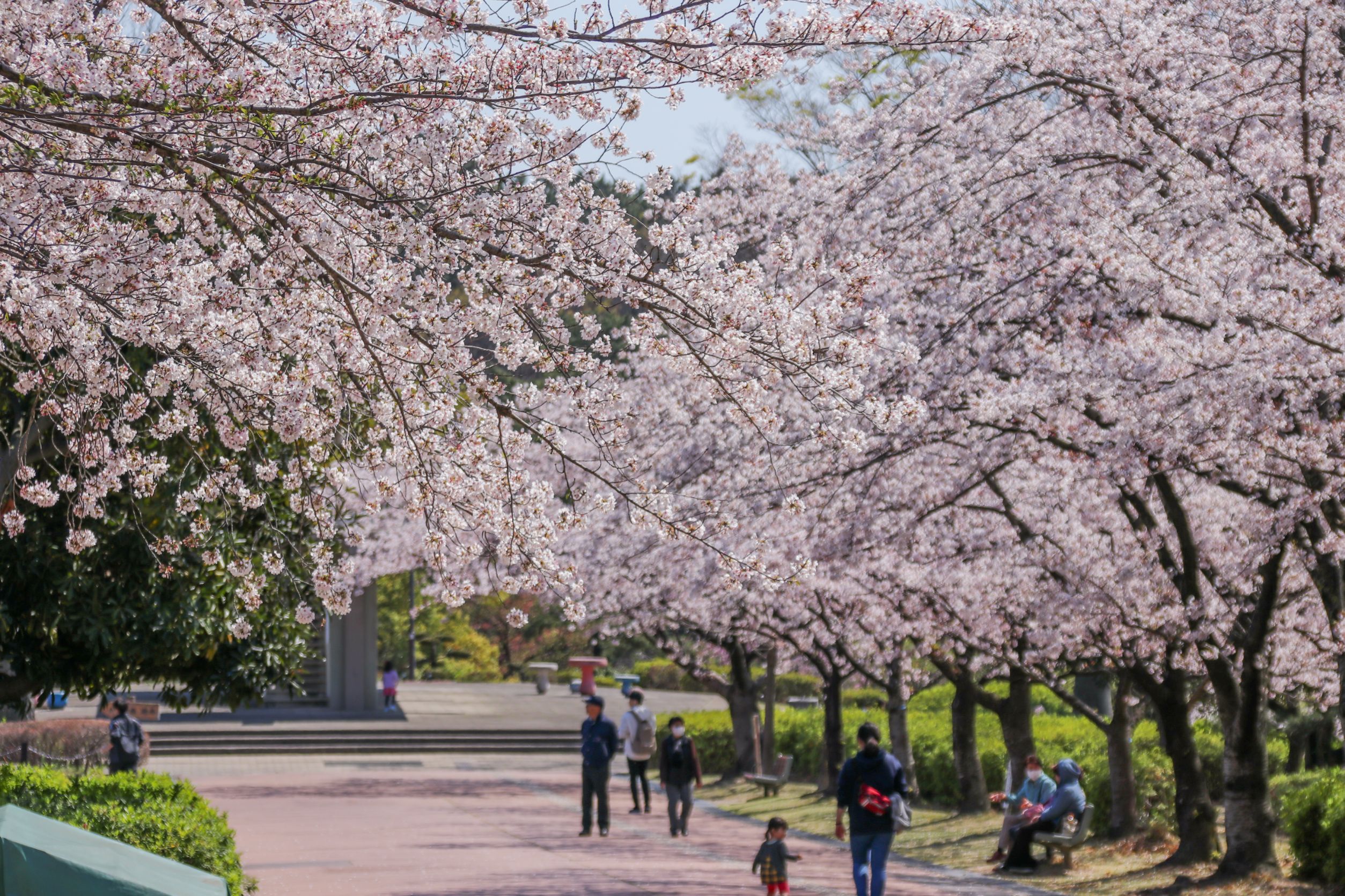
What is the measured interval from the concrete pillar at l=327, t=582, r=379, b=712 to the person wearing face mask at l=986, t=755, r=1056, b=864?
23.7 metres

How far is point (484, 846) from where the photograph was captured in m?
15.3

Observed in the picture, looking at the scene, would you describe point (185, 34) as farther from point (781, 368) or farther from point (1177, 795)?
point (1177, 795)

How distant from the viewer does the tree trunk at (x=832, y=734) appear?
2225 cm

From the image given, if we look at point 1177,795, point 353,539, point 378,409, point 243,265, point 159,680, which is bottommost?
point 1177,795

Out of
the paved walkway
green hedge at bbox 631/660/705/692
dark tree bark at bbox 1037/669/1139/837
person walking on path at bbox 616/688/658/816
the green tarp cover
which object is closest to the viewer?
the green tarp cover

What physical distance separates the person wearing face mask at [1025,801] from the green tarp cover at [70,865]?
1038 cm

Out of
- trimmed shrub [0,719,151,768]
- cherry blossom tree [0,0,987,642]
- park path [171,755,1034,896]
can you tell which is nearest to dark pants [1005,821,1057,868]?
park path [171,755,1034,896]

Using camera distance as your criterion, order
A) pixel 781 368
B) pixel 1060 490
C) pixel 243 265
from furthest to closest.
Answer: pixel 1060 490 < pixel 243 265 < pixel 781 368

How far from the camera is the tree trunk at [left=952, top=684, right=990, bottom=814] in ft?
65.0

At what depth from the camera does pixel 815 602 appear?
20297 millimetres

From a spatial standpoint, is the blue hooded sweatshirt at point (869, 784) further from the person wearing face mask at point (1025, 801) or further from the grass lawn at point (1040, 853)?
the person wearing face mask at point (1025, 801)

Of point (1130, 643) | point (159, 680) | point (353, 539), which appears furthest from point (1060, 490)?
point (353, 539)

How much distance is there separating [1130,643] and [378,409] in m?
9.95

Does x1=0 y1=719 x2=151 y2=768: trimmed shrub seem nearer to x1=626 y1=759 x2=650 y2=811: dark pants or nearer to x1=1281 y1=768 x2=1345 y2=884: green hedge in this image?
x1=626 y1=759 x2=650 y2=811: dark pants
